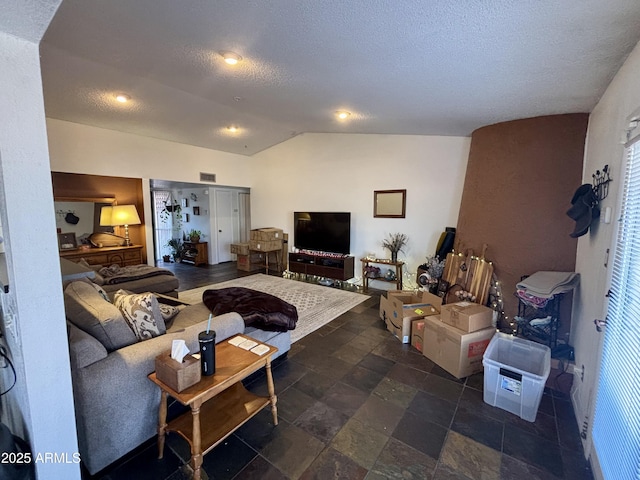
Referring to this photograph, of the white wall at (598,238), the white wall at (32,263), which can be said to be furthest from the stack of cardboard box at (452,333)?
the white wall at (32,263)

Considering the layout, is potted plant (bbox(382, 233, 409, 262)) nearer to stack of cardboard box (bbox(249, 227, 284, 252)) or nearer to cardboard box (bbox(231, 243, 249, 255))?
stack of cardboard box (bbox(249, 227, 284, 252))

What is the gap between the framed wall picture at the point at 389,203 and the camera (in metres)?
4.70

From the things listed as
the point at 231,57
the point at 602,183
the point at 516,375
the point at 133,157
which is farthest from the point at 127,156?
the point at 602,183

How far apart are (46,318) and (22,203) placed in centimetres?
45

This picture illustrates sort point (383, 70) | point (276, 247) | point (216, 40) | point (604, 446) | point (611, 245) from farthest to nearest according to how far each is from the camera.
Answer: point (276, 247)
point (383, 70)
point (216, 40)
point (611, 245)
point (604, 446)

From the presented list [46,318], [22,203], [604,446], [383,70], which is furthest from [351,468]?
[383,70]

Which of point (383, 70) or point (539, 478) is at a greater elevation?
point (383, 70)

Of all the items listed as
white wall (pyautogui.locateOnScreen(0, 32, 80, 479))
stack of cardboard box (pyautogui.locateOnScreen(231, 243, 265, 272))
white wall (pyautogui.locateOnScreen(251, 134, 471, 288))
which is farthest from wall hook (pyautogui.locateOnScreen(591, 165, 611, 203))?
stack of cardboard box (pyautogui.locateOnScreen(231, 243, 265, 272))

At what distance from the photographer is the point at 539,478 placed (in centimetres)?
151

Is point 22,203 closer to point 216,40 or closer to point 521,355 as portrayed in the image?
point 216,40

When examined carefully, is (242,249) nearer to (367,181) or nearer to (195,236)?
(195,236)

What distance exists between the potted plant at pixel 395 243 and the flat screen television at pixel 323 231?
75cm

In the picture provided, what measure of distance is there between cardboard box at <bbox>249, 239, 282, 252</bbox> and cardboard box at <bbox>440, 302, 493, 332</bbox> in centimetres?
411

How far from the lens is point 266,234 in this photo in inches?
239
